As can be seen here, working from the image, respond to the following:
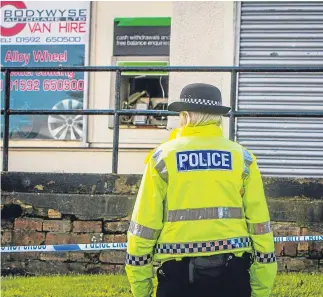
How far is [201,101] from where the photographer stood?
3.45 m

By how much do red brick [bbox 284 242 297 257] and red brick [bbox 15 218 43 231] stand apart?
85.9 inches

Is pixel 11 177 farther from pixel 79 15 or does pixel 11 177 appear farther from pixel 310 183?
pixel 79 15

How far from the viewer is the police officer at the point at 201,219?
326cm

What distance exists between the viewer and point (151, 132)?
10148 millimetres

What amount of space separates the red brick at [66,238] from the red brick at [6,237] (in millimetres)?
354

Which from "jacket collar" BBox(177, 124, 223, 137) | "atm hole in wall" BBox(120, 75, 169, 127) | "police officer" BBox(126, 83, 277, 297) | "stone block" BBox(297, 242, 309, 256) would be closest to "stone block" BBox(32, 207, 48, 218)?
"stone block" BBox(297, 242, 309, 256)

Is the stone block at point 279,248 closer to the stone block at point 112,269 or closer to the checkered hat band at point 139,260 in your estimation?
the stone block at point 112,269

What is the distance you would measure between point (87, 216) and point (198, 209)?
320 centimetres

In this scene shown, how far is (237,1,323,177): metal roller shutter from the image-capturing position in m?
8.33

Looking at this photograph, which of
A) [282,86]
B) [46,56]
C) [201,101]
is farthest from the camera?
[46,56]

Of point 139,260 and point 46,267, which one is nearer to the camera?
point 139,260

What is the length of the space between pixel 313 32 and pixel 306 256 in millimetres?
3529

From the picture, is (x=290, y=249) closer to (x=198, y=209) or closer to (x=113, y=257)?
(x=113, y=257)

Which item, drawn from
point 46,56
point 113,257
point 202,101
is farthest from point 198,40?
point 202,101
